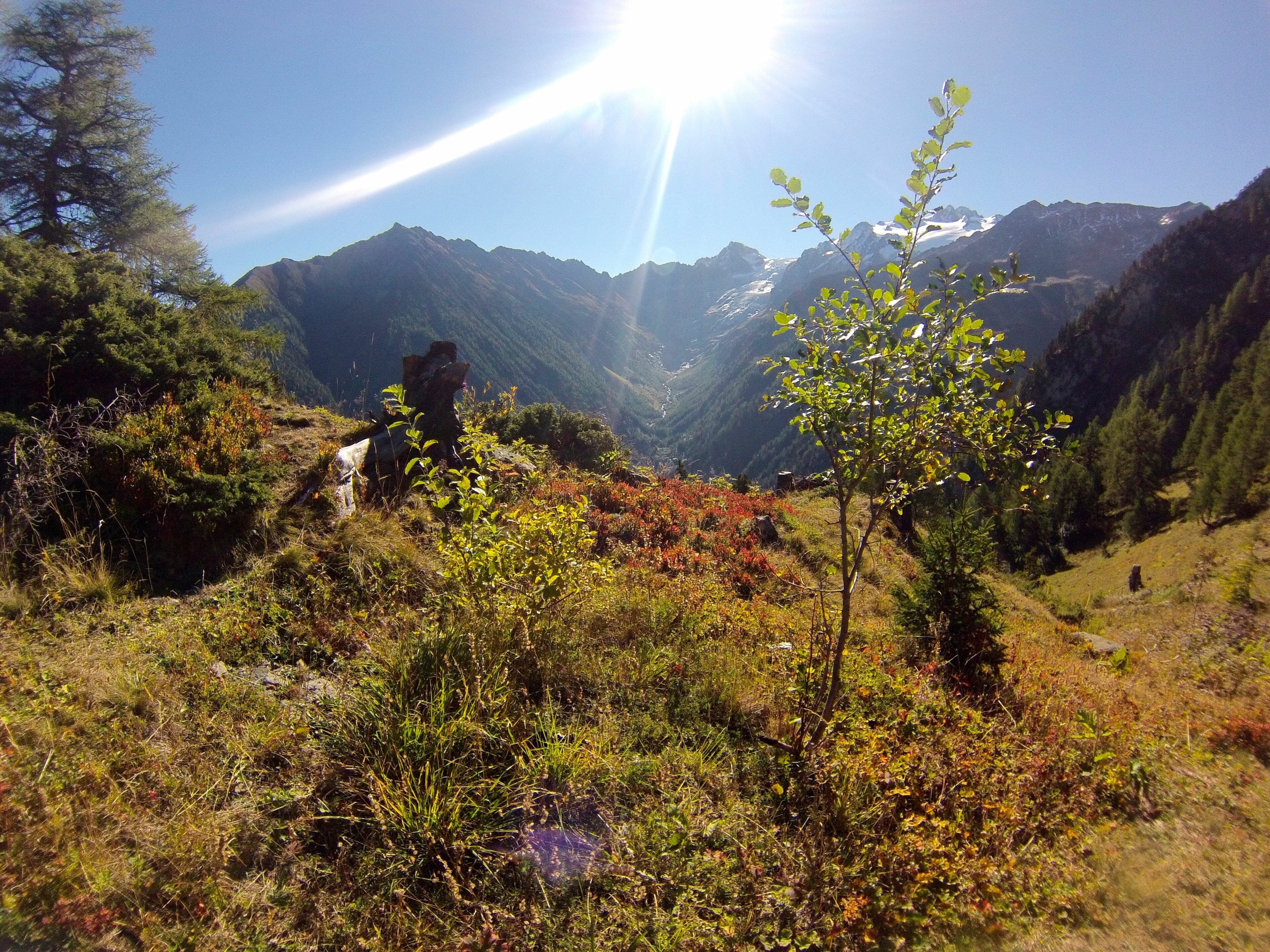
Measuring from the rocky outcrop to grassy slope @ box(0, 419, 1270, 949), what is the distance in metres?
2.24

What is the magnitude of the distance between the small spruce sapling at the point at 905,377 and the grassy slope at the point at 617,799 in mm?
823

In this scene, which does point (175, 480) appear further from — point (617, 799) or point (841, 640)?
point (841, 640)

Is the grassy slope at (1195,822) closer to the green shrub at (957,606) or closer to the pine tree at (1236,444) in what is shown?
the green shrub at (957,606)

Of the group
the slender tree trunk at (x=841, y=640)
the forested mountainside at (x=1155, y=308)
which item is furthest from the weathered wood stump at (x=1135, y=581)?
the forested mountainside at (x=1155, y=308)

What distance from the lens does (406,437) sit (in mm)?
7770

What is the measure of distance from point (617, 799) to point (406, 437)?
609 centimetres

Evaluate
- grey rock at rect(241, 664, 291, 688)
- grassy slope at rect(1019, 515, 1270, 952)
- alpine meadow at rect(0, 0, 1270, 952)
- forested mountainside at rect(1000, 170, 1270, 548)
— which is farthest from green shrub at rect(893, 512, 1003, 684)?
forested mountainside at rect(1000, 170, 1270, 548)

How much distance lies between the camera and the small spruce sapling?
120 inches

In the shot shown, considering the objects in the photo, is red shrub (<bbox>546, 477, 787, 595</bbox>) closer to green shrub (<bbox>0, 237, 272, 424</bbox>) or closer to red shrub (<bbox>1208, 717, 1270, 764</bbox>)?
red shrub (<bbox>1208, 717, 1270, 764</bbox>)

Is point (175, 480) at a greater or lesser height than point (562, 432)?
greater

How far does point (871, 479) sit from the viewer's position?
14.0 feet

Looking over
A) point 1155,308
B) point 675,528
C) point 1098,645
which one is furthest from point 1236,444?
point 1155,308

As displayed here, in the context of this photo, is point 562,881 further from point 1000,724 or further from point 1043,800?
point 1000,724

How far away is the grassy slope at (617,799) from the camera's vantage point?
2521 mm
